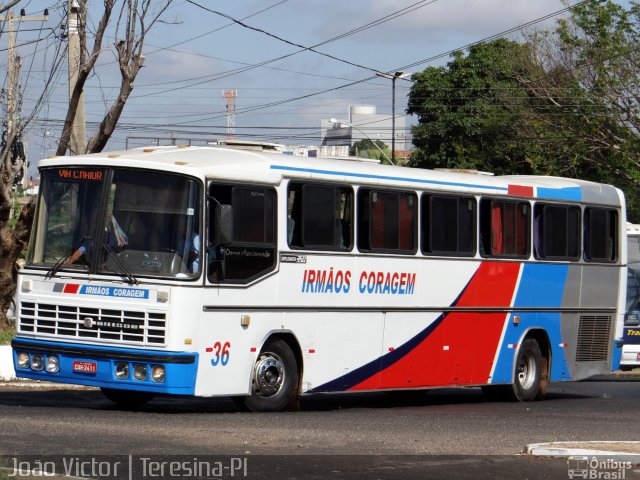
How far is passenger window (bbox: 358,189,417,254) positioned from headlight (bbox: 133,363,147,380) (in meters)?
3.82

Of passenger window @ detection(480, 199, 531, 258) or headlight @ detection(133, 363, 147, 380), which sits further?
passenger window @ detection(480, 199, 531, 258)

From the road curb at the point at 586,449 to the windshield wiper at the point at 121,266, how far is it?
4816mm

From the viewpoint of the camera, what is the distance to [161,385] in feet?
47.2

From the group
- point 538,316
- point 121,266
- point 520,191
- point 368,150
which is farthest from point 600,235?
point 368,150

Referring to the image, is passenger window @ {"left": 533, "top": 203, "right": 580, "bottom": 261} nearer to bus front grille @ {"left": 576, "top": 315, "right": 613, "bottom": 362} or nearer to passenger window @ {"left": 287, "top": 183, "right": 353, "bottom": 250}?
bus front grille @ {"left": 576, "top": 315, "right": 613, "bottom": 362}

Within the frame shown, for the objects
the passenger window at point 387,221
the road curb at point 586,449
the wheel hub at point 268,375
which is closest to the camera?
the road curb at point 586,449

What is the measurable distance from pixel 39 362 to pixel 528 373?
854cm

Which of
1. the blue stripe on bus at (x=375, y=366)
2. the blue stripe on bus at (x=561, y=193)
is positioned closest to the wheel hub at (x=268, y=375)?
the blue stripe on bus at (x=375, y=366)

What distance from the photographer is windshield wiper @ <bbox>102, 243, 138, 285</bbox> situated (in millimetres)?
14656

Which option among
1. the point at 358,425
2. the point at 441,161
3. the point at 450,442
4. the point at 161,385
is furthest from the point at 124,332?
the point at 441,161

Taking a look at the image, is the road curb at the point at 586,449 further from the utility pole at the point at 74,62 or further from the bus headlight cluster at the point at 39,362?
the utility pole at the point at 74,62

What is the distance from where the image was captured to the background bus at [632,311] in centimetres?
3023

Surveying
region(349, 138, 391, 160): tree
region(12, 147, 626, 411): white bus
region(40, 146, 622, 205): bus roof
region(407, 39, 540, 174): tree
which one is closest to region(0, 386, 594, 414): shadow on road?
region(12, 147, 626, 411): white bus

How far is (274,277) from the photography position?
52.0ft
